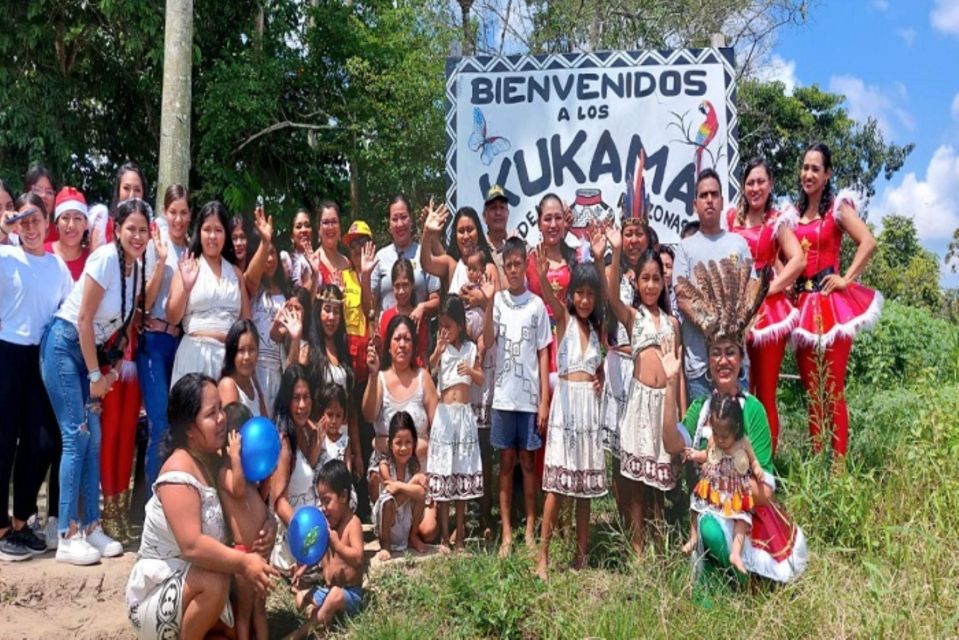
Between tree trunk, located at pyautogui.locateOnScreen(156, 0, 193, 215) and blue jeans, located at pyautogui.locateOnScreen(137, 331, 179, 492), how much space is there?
2.98 m

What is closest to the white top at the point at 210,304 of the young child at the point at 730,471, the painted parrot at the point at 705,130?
the young child at the point at 730,471

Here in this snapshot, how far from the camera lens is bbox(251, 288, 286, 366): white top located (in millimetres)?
4703

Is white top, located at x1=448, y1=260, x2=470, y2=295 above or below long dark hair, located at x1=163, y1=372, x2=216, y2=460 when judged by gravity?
above

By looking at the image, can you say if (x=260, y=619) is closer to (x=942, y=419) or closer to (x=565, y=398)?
(x=565, y=398)

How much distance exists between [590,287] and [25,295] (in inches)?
108

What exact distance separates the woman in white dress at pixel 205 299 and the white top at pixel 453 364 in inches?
42.2

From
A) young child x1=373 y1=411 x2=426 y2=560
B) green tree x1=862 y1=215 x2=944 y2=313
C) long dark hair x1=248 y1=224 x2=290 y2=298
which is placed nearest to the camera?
young child x1=373 y1=411 x2=426 y2=560

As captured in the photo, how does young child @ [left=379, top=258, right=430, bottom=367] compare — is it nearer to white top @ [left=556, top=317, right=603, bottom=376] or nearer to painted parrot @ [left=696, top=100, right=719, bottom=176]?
white top @ [left=556, top=317, right=603, bottom=376]

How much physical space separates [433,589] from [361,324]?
5.43ft

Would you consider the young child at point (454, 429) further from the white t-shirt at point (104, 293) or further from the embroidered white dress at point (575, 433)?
the white t-shirt at point (104, 293)

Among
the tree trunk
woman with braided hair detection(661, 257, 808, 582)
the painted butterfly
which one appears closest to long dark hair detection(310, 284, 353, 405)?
woman with braided hair detection(661, 257, 808, 582)

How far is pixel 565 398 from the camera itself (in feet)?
14.1

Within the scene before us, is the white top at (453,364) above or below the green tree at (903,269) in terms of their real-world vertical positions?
below

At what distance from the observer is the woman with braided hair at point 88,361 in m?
4.23
